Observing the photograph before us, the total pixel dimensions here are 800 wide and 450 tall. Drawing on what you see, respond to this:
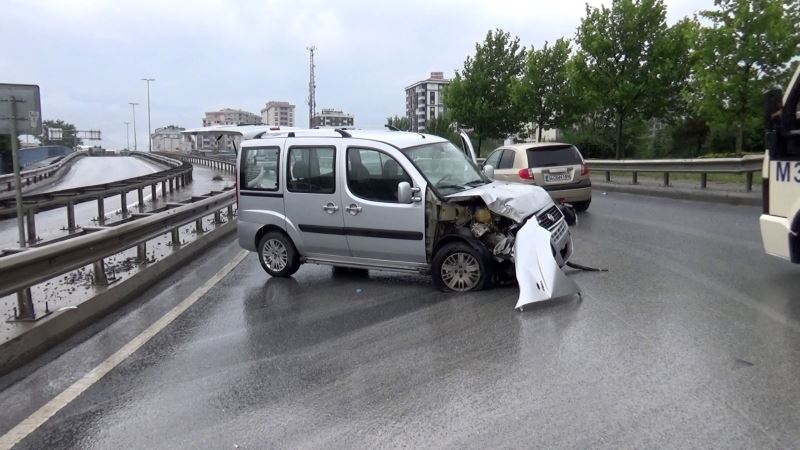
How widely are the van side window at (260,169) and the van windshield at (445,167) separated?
185 cm

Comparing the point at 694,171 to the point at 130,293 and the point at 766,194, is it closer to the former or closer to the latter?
the point at 766,194

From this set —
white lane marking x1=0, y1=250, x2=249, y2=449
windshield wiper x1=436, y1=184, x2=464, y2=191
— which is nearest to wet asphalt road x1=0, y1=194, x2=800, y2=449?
white lane marking x1=0, y1=250, x2=249, y2=449

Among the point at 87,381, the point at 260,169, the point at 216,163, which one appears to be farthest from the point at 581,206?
the point at 216,163

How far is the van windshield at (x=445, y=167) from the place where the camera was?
766cm

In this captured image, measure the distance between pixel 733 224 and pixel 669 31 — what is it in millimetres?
18702

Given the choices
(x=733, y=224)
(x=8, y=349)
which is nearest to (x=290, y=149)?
(x=8, y=349)

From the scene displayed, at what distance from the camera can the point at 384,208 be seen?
25.2 feet

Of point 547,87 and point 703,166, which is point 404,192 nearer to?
point 703,166

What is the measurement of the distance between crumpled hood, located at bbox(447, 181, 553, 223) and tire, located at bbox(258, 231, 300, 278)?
2419 millimetres

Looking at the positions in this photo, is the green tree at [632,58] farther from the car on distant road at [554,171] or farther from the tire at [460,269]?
the tire at [460,269]

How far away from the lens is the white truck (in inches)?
249

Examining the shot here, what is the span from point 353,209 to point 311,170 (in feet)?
2.70

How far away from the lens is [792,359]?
4.82 metres

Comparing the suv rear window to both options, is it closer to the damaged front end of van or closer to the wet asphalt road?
the wet asphalt road
